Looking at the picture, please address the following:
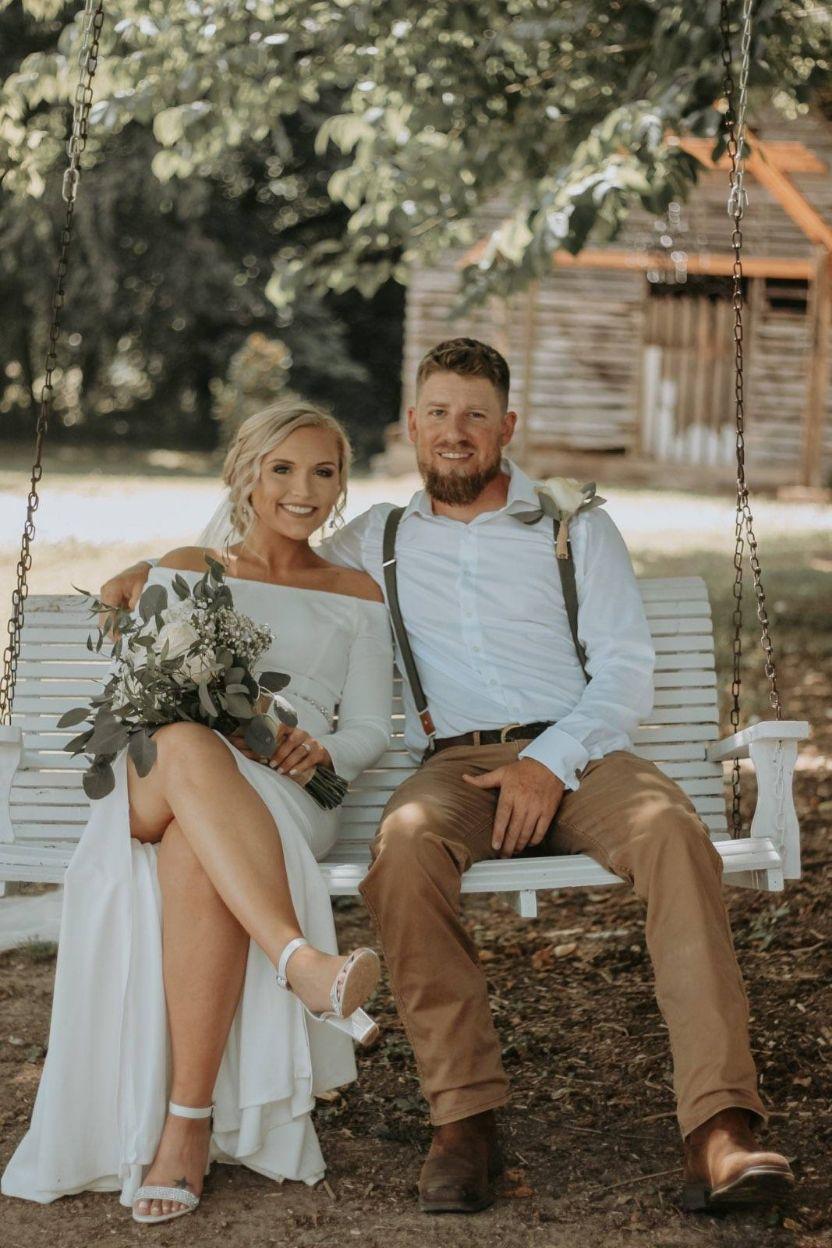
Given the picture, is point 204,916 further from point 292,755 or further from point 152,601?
point 152,601

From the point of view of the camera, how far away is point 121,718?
11.1 feet

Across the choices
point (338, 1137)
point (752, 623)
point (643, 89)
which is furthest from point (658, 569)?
point (338, 1137)

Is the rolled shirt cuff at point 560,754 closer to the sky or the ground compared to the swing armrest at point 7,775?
closer to the sky

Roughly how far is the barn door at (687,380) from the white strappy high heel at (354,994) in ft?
60.1

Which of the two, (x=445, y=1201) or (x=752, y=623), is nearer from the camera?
(x=445, y=1201)

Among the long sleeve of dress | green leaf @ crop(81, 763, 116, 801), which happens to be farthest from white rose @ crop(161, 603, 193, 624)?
the long sleeve of dress

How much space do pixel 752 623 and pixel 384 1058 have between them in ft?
24.5

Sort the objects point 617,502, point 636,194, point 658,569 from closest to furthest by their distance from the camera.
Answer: point 636,194
point 658,569
point 617,502

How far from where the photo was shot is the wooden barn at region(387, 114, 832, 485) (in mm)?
20516

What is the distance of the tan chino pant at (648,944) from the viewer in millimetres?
3121

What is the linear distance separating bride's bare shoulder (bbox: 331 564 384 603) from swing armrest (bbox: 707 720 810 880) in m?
0.99

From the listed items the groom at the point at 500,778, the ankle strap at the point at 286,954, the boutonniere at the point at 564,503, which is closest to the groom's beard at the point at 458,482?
the groom at the point at 500,778

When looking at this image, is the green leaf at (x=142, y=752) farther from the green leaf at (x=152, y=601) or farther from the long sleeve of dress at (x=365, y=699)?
the long sleeve of dress at (x=365, y=699)

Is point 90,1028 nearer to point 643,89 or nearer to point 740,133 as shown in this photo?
point 740,133
